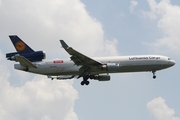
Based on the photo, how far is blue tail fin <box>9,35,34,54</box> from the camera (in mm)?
76000

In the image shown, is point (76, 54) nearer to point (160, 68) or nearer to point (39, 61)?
point (39, 61)

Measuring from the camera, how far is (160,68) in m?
75.5

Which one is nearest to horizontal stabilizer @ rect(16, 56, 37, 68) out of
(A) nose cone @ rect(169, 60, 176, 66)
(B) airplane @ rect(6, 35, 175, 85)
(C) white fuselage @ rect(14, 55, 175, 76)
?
(B) airplane @ rect(6, 35, 175, 85)

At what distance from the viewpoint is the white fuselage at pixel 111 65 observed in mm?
73688

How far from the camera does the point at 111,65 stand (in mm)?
72938

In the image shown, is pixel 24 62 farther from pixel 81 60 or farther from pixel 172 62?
pixel 172 62

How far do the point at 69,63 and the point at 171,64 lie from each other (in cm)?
1697

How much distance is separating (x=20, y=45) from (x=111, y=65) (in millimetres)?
15690

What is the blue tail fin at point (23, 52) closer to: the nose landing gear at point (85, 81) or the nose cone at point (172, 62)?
the nose landing gear at point (85, 81)

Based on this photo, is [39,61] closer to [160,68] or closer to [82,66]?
[82,66]

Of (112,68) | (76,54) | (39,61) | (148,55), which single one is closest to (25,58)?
(39,61)

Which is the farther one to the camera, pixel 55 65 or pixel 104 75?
pixel 104 75

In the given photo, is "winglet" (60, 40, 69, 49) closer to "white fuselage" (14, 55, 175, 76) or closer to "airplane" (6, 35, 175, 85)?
"airplane" (6, 35, 175, 85)

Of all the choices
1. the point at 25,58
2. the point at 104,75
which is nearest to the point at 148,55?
the point at 104,75
